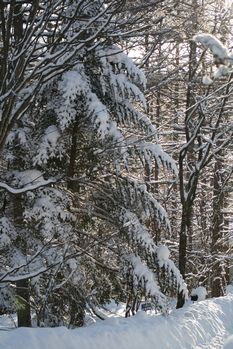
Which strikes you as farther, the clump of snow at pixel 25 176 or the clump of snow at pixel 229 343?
the clump of snow at pixel 25 176

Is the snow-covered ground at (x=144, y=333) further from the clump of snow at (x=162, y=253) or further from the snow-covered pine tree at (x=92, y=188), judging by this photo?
the clump of snow at (x=162, y=253)

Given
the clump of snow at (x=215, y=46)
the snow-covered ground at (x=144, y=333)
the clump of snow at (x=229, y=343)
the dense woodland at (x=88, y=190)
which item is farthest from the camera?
the dense woodland at (x=88, y=190)

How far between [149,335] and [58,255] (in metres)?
2.10

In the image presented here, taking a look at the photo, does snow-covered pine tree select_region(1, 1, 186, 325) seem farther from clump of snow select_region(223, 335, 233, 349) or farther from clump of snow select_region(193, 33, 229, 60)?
clump of snow select_region(193, 33, 229, 60)

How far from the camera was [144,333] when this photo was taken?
319 inches

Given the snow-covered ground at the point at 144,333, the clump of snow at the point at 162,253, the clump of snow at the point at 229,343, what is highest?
the clump of snow at the point at 162,253

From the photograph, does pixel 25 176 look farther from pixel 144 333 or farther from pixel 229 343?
pixel 229 343

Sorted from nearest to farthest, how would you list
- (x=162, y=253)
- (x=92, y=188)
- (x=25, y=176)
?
(x=25, y=176) → (x=162, y=253) → (x=92, y=188)

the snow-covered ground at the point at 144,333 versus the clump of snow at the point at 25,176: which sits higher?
the clump of snow at the point at 25,176

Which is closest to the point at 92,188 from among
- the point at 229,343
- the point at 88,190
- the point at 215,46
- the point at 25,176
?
the point at 88,190

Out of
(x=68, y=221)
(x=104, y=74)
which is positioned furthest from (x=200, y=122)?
(x=68, y=221)

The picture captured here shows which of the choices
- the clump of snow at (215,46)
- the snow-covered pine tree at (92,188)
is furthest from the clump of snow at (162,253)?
the clump of snow at (215,46)

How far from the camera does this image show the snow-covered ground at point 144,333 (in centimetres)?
634

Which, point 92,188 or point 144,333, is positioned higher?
point 92,188
